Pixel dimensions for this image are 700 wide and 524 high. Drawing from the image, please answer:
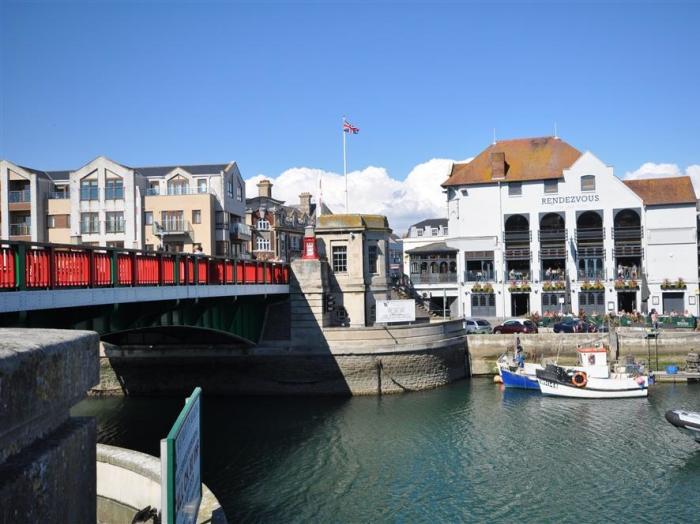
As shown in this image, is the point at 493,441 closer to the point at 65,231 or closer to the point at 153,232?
the point at 153,232

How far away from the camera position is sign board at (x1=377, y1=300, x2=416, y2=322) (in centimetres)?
3866

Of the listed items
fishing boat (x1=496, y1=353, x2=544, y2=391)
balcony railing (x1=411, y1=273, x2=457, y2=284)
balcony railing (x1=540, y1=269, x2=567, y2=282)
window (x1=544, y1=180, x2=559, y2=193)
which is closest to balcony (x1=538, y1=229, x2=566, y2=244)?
balcony railing (x1=540, y1=269, x2=567, y2=282)

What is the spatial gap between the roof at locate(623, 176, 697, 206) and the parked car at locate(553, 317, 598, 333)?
652 inches

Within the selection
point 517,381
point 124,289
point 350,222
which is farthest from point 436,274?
point 124,289

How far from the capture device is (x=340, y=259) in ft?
135

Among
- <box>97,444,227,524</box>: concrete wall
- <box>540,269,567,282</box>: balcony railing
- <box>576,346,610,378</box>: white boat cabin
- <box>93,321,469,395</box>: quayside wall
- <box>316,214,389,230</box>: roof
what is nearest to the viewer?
<box>97,444,227,524</box>: concrete wall

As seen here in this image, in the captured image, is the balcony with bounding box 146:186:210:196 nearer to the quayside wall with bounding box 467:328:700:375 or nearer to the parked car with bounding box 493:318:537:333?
the parked car with bounding box 493:318:537:333

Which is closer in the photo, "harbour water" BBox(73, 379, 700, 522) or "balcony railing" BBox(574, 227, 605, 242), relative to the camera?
"harbour water" BBox(73, 379, 700, 522)

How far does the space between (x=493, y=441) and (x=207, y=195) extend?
120 ft

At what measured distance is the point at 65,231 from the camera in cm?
5559

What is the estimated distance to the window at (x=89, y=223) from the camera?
5497cm

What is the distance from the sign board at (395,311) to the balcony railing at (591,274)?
23.1 meters

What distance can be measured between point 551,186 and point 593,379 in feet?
83.1

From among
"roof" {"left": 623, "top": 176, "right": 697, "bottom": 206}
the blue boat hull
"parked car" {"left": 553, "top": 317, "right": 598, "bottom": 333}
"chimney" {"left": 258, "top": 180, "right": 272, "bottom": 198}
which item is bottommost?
the blue boat hull
